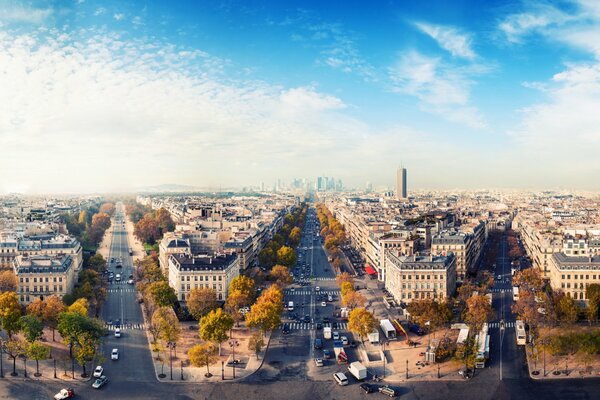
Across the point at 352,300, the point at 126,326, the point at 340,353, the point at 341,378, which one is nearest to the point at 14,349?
the point at 126,326

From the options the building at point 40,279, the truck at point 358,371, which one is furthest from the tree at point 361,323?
the building at point 40,279

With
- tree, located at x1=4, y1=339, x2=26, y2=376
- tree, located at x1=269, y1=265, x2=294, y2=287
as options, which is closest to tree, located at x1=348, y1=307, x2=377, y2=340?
tree, located at x1=269, y1=265, x2=294, y2=287

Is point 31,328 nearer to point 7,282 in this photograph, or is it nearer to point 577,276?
point 7,282

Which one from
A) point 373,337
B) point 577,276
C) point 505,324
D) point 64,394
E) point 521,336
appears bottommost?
point 64,394

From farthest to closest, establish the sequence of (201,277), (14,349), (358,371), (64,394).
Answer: (201,277) < (14,349) < (358,371) < (64,394)

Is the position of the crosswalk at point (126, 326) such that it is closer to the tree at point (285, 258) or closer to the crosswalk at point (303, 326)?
the crosswalk at point (303, 326)

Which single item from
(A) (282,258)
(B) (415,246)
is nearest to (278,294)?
(A) (282,258)

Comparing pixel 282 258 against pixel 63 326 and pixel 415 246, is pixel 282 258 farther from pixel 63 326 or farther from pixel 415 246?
pixel 63 326
